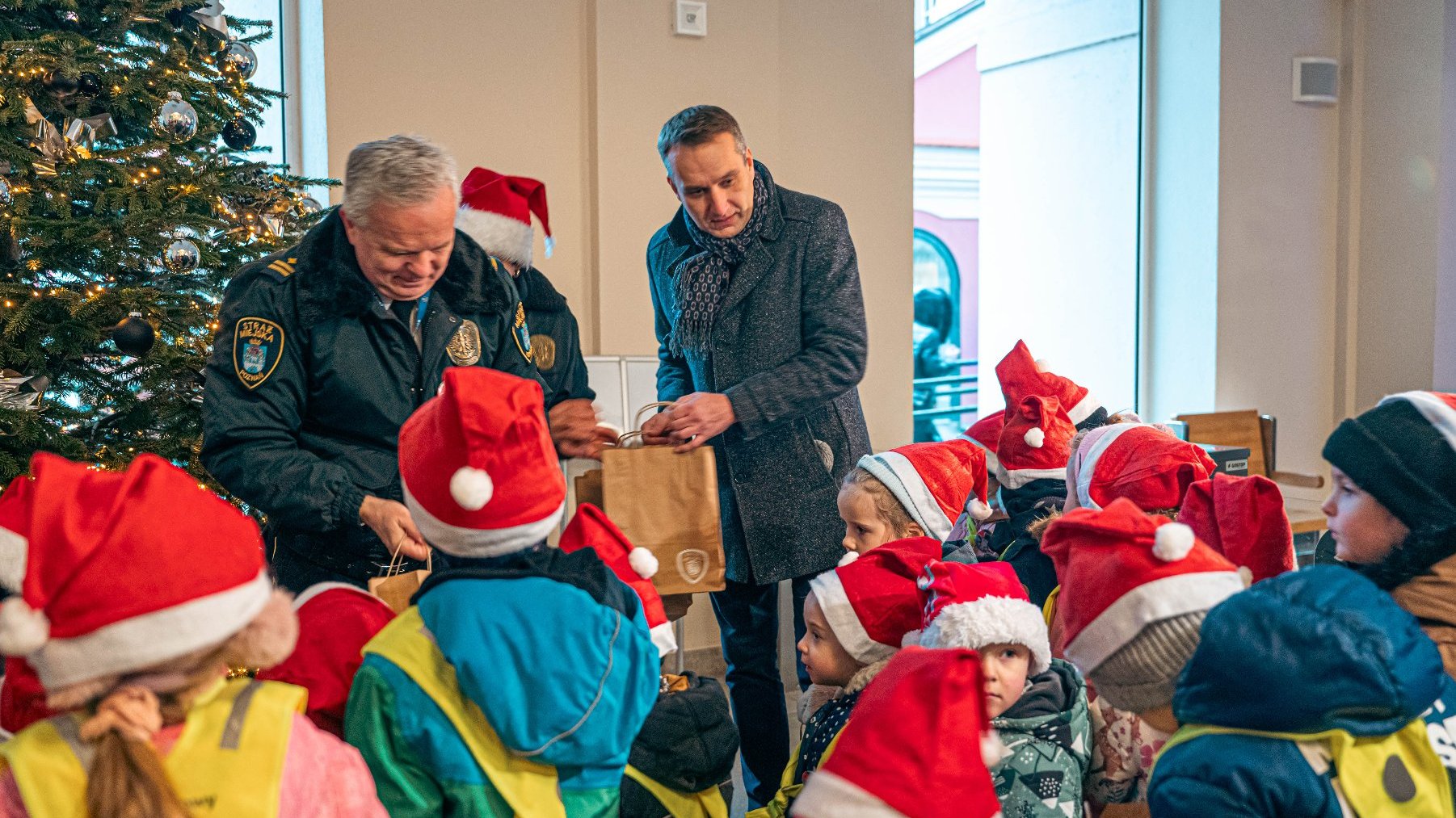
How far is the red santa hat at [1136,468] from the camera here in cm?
221

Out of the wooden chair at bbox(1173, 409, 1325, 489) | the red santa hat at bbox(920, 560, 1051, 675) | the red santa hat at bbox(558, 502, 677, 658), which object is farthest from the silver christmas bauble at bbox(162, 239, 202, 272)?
the wooden chair at bbox(1173, 409, 1325, 489)

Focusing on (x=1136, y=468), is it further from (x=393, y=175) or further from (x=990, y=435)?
(x=393, y=175)

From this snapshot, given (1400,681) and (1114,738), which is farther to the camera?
(1114,738)

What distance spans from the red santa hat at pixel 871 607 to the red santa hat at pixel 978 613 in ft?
0.22

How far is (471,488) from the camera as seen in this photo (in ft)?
4.46

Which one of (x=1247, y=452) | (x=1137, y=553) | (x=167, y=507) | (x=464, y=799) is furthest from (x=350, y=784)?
(x=1247, y=452)

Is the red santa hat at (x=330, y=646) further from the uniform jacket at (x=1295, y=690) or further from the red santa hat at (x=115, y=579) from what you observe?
the uniform jacket at (x=1295, y=690)

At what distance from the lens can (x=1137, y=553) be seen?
1.46 m

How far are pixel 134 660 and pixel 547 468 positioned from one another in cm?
51

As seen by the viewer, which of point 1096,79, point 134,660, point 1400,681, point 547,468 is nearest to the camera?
point 134,660

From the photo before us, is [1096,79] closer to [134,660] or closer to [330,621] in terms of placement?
[330,621]

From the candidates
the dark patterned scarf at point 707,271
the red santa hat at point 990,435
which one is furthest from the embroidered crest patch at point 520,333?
the red santa hat at point 990,435

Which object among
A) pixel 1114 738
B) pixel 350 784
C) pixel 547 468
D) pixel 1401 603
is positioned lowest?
pixel 1114 738

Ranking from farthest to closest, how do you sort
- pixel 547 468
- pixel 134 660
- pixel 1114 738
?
1. pixel 1114 738
2. pixel 547 468
3. pixel 134 660
